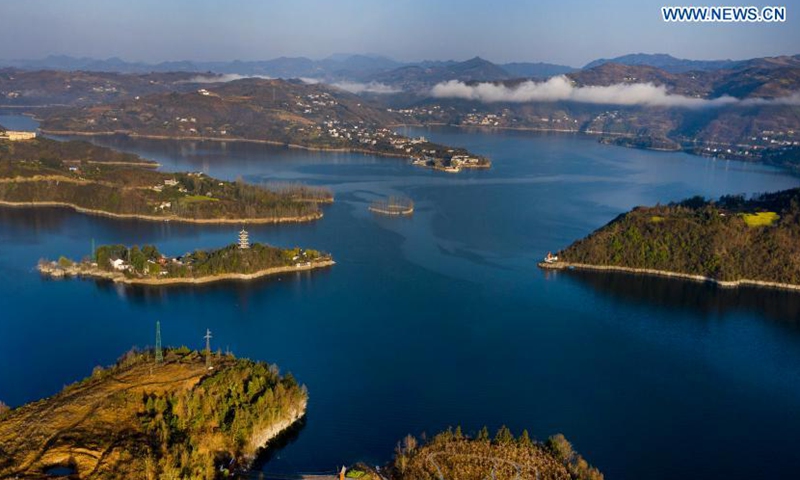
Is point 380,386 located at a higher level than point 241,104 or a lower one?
lower

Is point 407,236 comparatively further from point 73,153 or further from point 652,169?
point 652,169

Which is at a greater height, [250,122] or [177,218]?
[250,122]

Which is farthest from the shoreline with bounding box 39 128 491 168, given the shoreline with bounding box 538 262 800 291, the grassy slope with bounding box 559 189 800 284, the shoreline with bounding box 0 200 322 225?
the shoreline with bounding box 538 262 800 291

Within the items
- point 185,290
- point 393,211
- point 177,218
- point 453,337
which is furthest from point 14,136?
point 453,337

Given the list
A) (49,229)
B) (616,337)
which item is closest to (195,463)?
(616,337)

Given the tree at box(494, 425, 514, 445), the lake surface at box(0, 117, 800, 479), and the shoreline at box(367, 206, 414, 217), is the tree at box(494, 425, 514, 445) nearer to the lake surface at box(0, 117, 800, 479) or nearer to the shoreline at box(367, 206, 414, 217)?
the lake surface at box(0, 117, 800, 479)

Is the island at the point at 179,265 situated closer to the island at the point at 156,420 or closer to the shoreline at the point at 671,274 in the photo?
the island at the point at 156,420

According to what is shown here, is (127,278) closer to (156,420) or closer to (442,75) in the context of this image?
(156,420)
